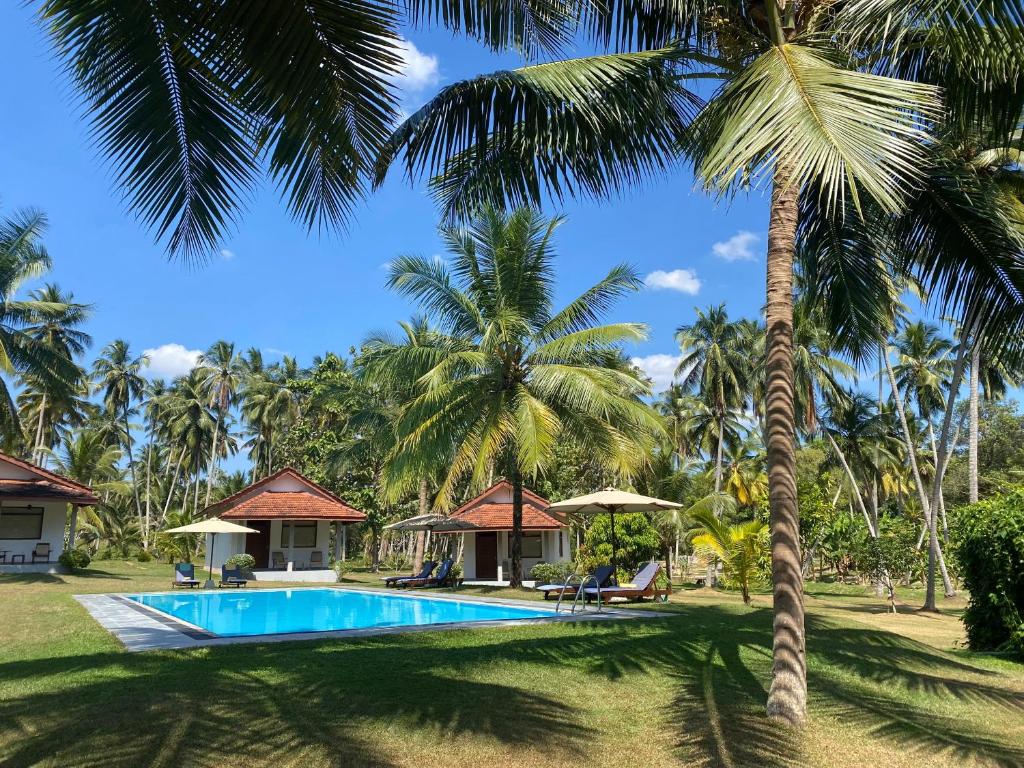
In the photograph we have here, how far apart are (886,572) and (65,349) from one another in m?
34.2

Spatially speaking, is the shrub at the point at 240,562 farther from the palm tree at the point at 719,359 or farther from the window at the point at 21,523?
the palm tree at the point at 719,359

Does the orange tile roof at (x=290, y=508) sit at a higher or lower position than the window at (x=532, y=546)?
higher

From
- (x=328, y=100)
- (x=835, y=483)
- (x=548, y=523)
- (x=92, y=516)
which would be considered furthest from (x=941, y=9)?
(x=835, y=483)

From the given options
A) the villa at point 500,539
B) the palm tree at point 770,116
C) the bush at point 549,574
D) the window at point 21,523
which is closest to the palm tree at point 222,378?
the window at point 21,523

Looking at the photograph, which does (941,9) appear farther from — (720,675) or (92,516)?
(92,516)

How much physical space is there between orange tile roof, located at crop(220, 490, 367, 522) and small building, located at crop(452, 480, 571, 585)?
14.8ft

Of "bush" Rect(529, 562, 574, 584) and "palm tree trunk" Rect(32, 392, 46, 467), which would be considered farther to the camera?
"palm tree trunk" Rect(32, 392, 46, 467)

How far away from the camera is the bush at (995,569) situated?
930 centimetres

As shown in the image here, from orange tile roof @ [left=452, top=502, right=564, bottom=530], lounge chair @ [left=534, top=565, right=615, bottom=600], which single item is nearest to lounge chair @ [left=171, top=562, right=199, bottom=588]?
orange tile roof @ [left=452, top=502, right=564, bottom=530]

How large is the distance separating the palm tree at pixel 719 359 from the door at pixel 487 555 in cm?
1210

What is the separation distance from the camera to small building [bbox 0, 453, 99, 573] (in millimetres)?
24594

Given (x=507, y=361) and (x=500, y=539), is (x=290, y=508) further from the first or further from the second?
(x=507, y=361)

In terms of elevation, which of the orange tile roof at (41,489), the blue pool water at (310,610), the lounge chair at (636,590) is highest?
the orange tile roof at (41,489)

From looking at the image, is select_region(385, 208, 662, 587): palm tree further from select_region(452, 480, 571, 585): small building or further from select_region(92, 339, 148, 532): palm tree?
select_region(92, 339, 148, 532): palm tree
